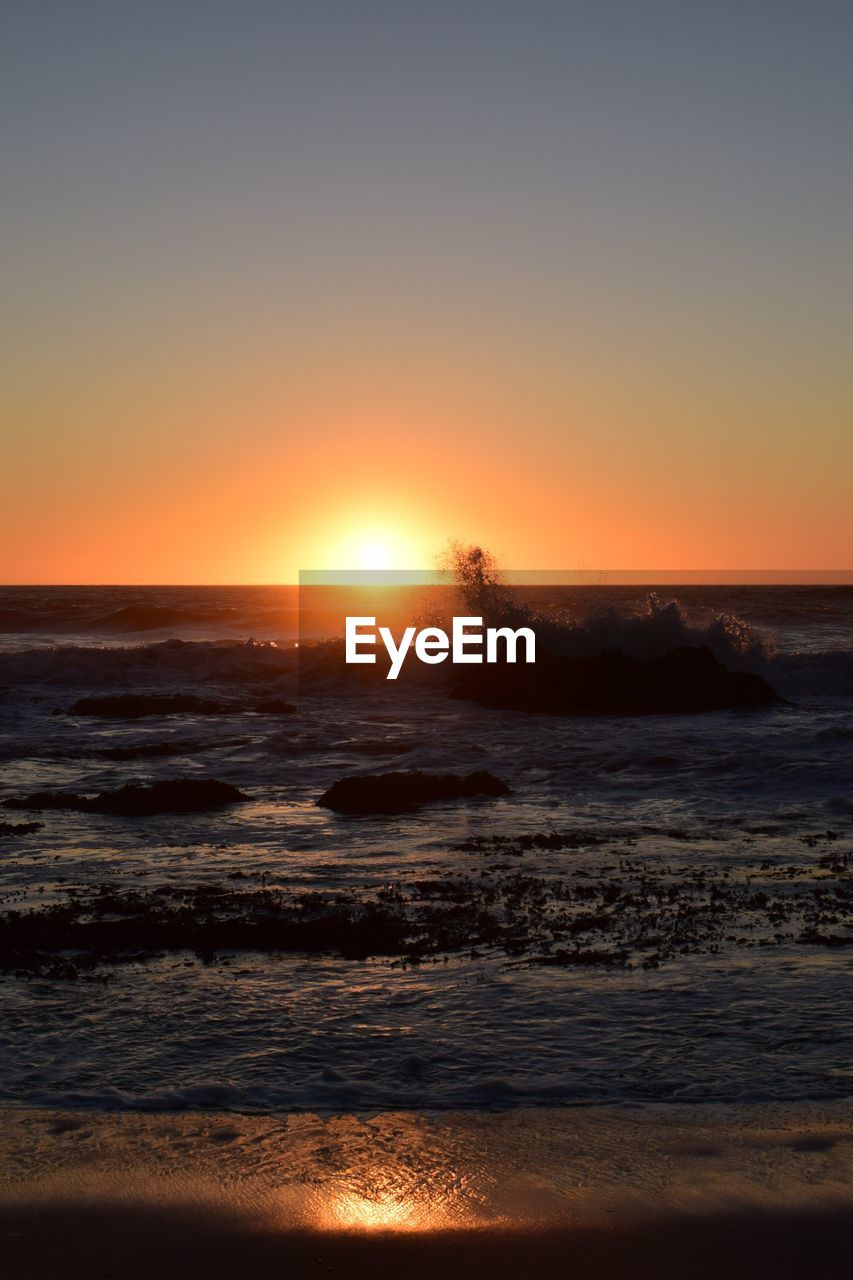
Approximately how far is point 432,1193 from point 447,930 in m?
4.30

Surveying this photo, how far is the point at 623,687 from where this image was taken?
2970 cm

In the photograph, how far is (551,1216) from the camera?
16.4 ft

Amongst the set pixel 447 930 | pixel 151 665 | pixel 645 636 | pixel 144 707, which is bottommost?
pixel 447 930

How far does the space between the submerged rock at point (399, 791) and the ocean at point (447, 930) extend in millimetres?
426

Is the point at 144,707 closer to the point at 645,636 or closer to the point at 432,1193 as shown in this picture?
the point at 645,636

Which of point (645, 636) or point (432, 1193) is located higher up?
point (645, 636)

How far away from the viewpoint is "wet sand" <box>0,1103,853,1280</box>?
4.70 m

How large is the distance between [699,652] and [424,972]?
23301 millimetres

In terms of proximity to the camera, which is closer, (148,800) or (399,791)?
(148,800)

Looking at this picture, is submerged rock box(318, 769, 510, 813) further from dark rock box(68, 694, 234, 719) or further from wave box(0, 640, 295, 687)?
wave box(0, 640, 295, 687)

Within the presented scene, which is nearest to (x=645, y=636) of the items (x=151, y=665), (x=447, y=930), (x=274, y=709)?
(x=274, y=709)

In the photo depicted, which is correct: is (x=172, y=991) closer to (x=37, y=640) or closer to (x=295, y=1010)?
(x=295, y=1010)

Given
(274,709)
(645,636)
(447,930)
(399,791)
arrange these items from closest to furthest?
(447,930) → (399,791) → (274,709) → (645,636)

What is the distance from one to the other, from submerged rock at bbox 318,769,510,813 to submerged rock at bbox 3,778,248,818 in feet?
4.90
